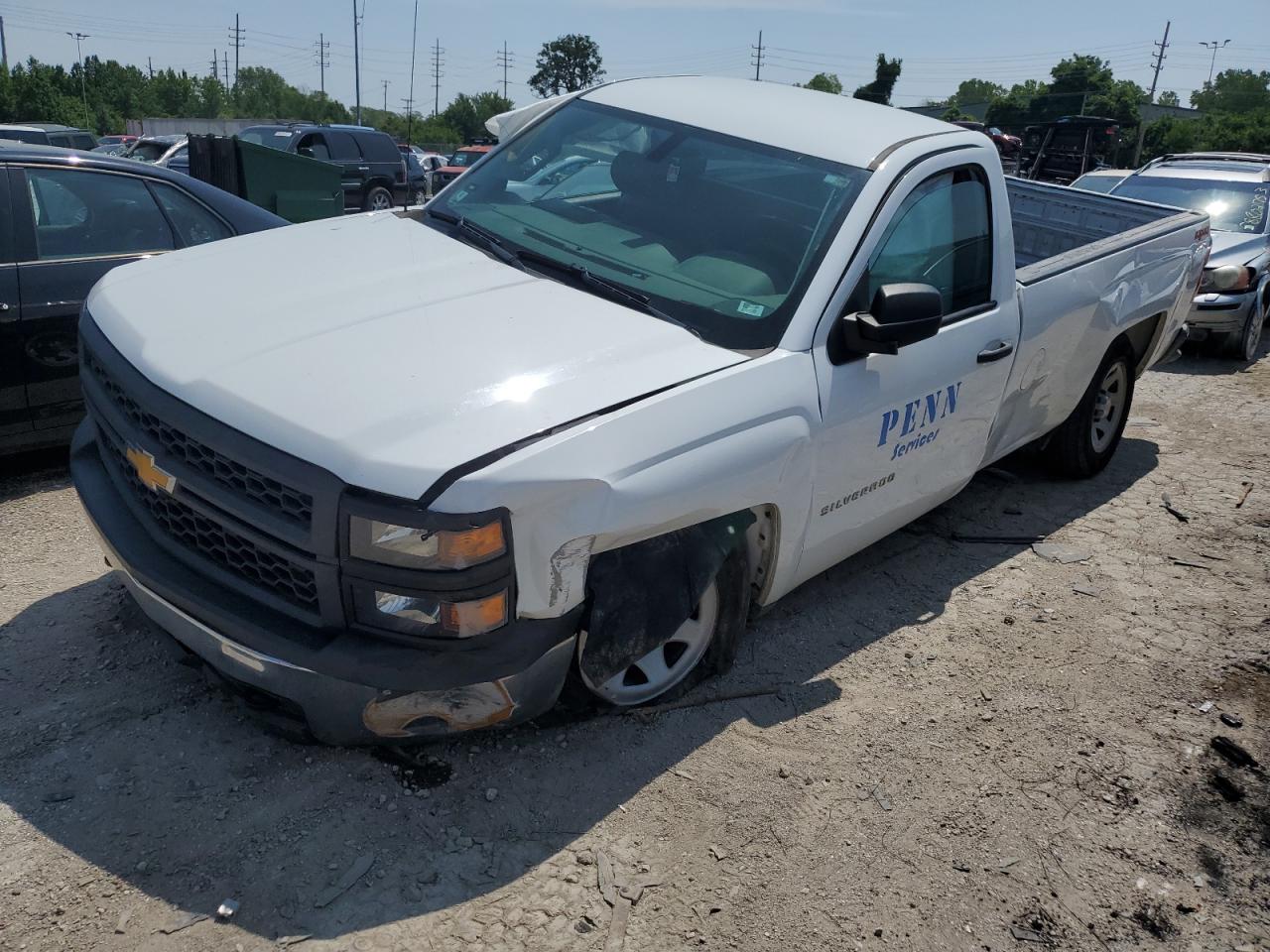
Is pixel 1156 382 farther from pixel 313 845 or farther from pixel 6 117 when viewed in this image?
pixel 6 117

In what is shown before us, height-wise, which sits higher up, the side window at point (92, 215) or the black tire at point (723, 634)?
the side window at point (92, 215)

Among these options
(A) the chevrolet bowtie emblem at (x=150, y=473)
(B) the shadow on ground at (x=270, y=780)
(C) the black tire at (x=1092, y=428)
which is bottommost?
(B) the shadow on ground at (x=270, y=780)

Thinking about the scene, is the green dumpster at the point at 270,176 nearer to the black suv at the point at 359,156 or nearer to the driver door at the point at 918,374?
the driver door at the point at 918,374

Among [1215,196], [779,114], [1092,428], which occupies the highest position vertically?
[779,114]

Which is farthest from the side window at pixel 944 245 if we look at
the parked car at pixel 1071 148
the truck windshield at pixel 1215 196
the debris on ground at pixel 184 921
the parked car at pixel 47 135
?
the parked car at pixel 1071 148

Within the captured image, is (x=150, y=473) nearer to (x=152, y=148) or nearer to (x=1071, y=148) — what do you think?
(x=152, y=148)

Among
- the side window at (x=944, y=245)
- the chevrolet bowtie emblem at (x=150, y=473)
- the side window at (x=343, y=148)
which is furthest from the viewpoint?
the side window at (x=343, y=148)

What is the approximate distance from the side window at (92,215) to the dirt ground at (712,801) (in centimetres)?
138

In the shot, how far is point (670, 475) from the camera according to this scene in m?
2.76

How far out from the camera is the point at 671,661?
11.1ft

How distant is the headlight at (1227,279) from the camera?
350 inches

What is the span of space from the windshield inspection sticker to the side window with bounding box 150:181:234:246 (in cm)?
360

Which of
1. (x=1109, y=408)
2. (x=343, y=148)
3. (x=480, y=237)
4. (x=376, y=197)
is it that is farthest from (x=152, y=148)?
(x=1109, y=408)

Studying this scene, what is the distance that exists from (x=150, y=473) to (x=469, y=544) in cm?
105
